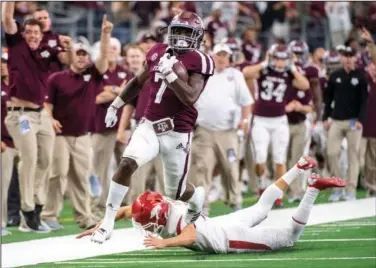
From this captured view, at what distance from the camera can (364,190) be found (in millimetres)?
18578

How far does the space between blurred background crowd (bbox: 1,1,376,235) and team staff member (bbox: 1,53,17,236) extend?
3 centimetres

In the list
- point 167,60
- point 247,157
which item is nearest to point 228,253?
point 167,60

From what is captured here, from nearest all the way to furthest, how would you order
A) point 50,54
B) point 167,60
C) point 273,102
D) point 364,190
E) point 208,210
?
point 167,60
point 50,54
point 208,210
point 273,102
point 364,190

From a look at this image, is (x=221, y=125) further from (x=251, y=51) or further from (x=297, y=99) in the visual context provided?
(x=251, y=51)

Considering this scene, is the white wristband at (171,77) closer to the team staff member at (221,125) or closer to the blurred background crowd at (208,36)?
the blurred background crowd at (208,36)

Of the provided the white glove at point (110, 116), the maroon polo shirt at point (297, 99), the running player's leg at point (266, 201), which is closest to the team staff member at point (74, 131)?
the white glove at point (110, 116)

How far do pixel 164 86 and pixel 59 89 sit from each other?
9.58ft

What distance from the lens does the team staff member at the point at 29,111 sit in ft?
40.5

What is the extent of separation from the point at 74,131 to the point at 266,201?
10.5ft

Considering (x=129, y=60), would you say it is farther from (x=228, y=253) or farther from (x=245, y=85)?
(x=228, y=253)

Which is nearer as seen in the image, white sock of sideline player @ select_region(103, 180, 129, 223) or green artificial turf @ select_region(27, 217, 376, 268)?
green artificial turf @ select_region(27, 217, 376, 268)

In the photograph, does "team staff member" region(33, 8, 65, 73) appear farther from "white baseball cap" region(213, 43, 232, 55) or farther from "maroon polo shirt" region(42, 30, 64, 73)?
"white baseball cap" region(213, 43, 232, 55)

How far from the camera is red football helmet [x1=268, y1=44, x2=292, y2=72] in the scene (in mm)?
15448

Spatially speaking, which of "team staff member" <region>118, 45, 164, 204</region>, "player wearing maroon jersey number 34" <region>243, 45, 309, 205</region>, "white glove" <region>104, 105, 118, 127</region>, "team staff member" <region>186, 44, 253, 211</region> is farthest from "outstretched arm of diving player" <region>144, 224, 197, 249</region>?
"player wearing maroon jersey number 34" <region>243, 45, 309, 205</region>
